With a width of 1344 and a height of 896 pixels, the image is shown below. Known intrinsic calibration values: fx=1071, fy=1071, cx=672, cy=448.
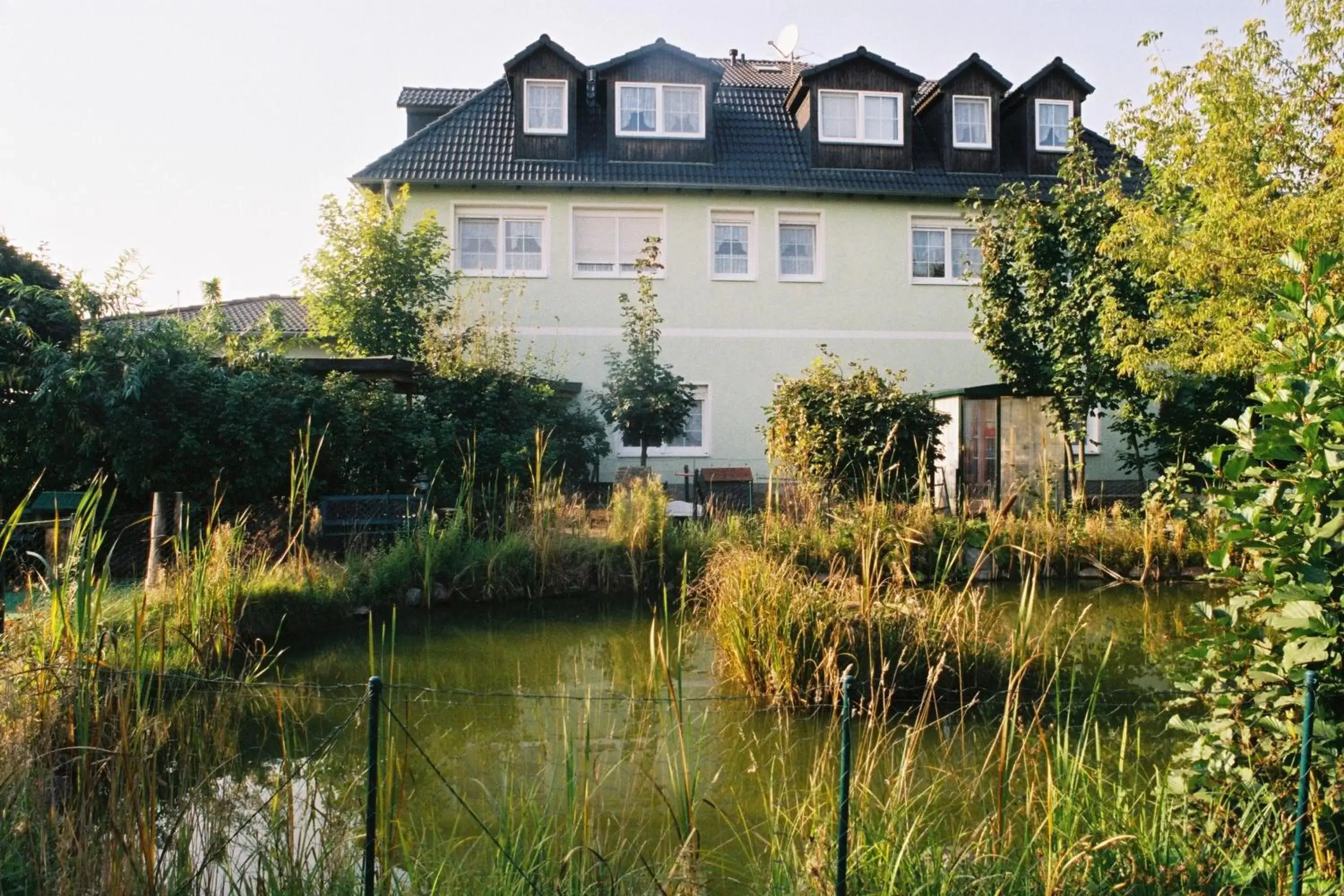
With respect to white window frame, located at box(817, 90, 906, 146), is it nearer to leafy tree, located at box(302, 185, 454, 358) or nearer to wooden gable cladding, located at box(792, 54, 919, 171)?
wooden gable cladding, located at box(792, 54, 919, 171)

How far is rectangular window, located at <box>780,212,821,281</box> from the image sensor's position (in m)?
19.2

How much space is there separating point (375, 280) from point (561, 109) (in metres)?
4.90

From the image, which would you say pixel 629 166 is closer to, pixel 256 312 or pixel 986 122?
pixel 986 122

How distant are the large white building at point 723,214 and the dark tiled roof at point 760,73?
6.49 ft

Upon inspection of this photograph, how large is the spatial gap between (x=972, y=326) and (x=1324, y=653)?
39.8 ft

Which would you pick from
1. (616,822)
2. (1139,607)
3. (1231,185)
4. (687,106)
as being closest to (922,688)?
(616,822)

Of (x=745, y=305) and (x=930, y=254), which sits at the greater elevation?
(x=930, y=254)

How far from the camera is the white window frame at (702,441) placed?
1856 cm

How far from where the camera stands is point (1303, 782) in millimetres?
2562

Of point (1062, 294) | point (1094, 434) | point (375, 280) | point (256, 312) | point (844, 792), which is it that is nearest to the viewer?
point (844, 792)

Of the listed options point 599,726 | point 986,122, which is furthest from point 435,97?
point 599,726

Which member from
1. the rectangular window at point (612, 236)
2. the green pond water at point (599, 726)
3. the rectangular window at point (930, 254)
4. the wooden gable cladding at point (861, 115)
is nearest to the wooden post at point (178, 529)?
the green pond water at point (599, 726)

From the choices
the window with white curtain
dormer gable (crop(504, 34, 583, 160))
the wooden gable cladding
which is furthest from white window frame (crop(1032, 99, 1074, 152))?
dormer gable (crop(504, 34, 583, 160))

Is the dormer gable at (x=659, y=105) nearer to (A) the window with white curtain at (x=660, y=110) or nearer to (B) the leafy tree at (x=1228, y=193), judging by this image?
(A) the window with white curtain at (x=660, y=110)
